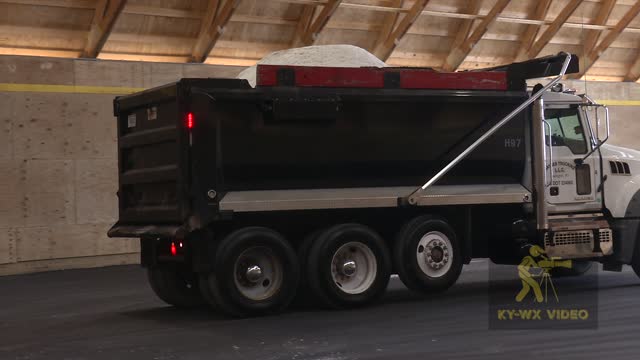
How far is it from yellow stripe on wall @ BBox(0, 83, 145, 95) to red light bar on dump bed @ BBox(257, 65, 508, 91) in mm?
8207

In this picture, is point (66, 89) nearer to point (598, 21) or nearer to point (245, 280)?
point (245, 280)

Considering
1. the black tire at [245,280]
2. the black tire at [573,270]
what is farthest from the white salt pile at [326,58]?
the black tire at [573,270]

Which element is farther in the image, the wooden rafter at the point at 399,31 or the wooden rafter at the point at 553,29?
the wooden rafter at the point at 553,29

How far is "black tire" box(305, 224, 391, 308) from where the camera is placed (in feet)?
38.6

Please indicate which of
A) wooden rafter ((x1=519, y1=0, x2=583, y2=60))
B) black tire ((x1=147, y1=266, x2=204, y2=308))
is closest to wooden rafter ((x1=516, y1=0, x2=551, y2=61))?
wooden rafter ((x1=519, y1=0, x2=583, y2=60))

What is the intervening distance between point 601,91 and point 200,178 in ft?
55.1

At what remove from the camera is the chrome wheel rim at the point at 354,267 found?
11984 mm

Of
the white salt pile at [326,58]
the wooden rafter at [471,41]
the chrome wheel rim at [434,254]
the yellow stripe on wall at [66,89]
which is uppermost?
the wooden rafter at [471,41]

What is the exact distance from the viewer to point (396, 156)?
485 inches

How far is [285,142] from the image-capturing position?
461 inches

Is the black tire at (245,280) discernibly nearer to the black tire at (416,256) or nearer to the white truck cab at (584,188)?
the black tire at (416,256)

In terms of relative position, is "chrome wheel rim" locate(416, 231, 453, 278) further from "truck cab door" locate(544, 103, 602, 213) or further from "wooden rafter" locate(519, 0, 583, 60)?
"wooden rafter" locate(519, 0, 583, 60)

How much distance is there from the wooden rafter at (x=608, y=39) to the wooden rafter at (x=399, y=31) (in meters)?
5.37

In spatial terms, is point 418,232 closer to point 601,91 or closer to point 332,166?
point 332,166
